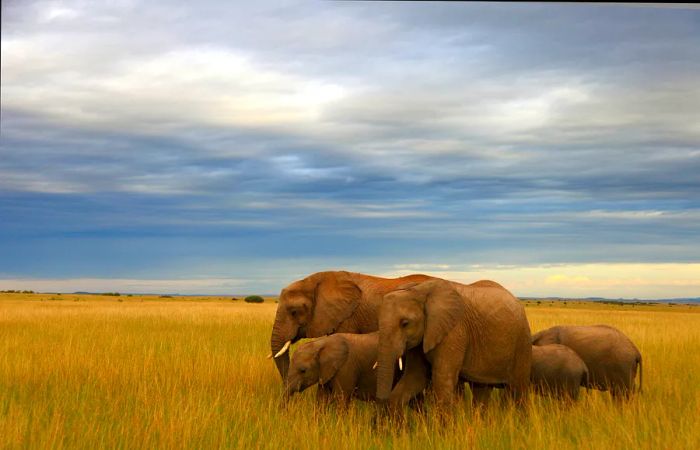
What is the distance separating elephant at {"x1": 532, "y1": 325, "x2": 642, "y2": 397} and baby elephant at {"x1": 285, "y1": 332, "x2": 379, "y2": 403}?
3552mm

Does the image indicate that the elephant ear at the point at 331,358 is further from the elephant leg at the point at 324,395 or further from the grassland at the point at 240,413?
the grassland at the point at 240,413

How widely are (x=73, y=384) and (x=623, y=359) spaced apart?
8950mm

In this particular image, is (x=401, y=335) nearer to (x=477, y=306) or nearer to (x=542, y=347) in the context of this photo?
(x=477, y=306)

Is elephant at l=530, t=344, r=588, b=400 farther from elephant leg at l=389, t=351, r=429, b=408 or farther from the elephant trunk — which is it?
the elephant trunk

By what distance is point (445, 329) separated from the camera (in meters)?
8.35

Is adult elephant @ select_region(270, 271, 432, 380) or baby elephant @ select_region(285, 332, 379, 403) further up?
adult elephant @ select_region(270, 271, 432, 380)

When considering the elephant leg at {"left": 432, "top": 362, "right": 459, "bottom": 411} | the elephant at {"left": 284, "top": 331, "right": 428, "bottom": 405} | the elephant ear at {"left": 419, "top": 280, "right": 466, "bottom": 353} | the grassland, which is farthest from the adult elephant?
the elephant leg at {"left": 432, "top": 362, "right": 459, "bottom": 411}

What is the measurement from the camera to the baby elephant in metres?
9.22

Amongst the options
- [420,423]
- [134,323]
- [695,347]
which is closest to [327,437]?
[420,423]

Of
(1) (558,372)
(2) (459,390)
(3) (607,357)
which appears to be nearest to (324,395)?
(2) (459,390)

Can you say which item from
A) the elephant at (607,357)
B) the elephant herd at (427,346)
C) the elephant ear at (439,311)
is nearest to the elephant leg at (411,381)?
the elephant herd at (427,346)

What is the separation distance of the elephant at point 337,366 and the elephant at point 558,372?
1.95 metres

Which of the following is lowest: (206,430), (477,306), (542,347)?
(206,430)

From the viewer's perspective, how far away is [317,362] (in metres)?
9.32
